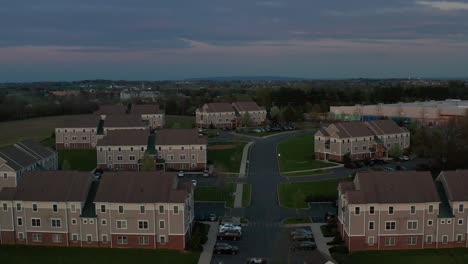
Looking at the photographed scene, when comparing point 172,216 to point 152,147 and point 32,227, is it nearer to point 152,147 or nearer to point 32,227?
point 32,227

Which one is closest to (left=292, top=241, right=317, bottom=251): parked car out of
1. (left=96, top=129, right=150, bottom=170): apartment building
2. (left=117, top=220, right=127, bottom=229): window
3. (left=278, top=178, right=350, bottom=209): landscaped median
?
(left=278, top=178, right=350, bottom=209): landscaped median

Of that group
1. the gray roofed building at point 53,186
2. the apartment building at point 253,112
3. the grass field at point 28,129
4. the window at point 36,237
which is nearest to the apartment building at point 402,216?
the gray roofed building at point 53,186

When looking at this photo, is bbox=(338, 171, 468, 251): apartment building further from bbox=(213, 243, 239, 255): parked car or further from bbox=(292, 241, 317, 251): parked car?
bbox=(213, 243, 239, 255): parked car

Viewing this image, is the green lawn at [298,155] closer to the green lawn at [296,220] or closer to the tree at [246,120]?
the green lawn at [296,220]

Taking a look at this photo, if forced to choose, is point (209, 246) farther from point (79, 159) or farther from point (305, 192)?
point (79, 159)

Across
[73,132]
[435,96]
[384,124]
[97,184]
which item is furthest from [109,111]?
[435,96]

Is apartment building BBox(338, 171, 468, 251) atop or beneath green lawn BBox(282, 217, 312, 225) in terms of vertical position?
atop

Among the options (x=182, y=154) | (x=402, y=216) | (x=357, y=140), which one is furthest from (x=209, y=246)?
(x=357, y=140)
